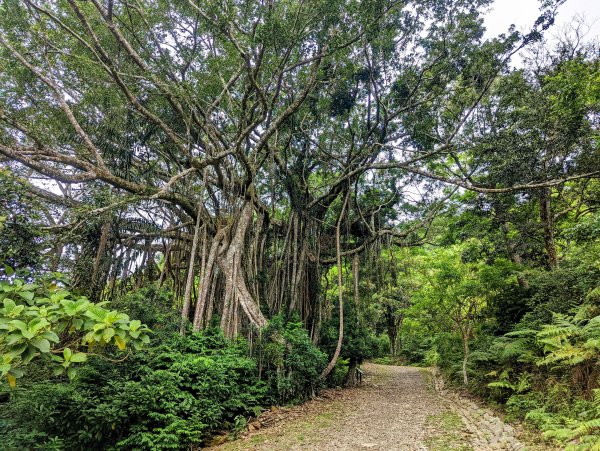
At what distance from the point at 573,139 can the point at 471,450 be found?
5.44 meters

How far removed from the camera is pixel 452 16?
257 inches

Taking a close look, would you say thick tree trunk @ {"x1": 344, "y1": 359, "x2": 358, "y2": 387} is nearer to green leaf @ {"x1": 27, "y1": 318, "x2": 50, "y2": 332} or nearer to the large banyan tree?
the large banyan tree

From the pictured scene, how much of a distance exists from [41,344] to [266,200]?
7.63 metres

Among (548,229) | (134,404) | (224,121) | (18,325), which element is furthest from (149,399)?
(548,229)

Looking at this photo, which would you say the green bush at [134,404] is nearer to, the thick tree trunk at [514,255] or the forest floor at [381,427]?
the forest floor at [381,427]

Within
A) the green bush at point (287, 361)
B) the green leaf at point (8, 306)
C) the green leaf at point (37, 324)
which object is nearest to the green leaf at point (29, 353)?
the green leaf at point (37, 324)

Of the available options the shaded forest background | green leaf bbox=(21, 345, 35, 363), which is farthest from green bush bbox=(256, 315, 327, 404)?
green leaf bbox=(21, 345, 35, 363)

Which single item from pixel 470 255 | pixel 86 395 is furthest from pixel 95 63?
pixel 470 255

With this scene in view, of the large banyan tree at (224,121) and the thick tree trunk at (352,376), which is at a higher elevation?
the large banyan tree at (224,121)

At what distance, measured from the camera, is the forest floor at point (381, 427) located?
12.4 ft

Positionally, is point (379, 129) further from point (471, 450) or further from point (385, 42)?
point (471, 450)

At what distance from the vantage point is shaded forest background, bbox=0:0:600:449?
3.89 meters

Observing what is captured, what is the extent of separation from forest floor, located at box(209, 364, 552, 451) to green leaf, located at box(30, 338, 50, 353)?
308 cm

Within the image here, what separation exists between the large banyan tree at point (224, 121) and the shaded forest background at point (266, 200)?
0.05 m
